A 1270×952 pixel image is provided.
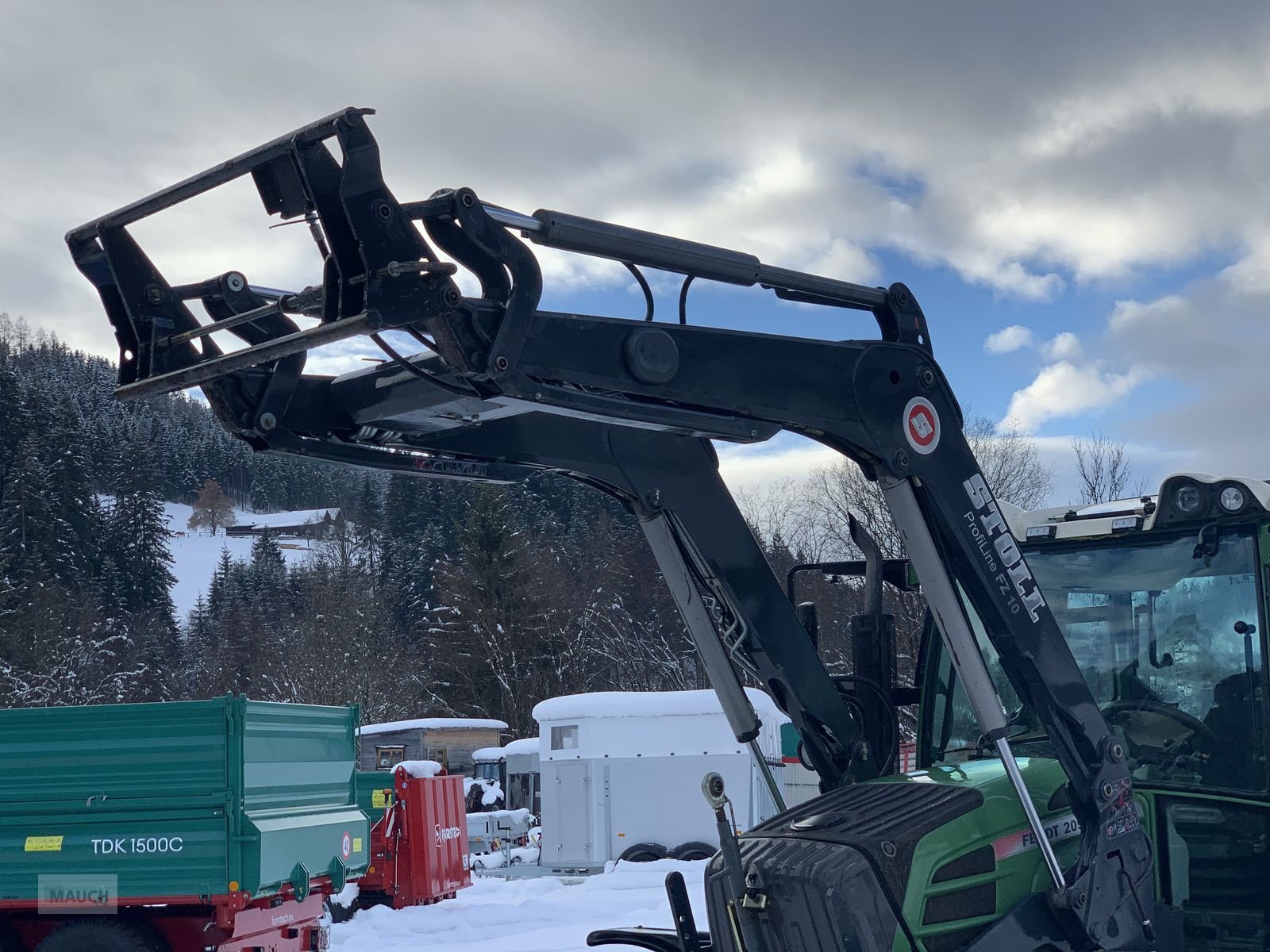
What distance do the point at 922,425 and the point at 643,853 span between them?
17.6 m

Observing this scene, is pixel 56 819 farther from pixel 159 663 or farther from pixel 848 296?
pixel 159 663

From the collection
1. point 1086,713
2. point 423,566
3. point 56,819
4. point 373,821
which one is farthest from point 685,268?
point 423,566

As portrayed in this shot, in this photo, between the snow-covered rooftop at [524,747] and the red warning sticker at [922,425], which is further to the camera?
the snow-covered rooftop at [524,747]

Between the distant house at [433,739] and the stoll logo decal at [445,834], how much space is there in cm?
1619

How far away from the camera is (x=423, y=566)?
68.1 m

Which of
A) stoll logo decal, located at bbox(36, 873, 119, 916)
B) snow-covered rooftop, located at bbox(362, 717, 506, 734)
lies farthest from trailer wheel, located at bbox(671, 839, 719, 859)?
snow-covered rooftop, located at bbox(362, 717, 506, 734)

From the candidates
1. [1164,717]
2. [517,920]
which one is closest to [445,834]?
[517,920]

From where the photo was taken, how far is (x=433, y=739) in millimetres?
35062

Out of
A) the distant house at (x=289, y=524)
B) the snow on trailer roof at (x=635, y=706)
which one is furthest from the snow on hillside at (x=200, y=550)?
the snow on trailer roof at (x=635, y=706)

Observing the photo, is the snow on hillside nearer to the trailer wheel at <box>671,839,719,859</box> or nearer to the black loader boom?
the trailer wheel at <box>671,839,719,859</box>

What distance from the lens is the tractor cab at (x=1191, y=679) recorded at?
4832 mm

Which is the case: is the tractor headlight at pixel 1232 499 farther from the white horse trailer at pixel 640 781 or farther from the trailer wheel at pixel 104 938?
the white horse trailer at pixel 640 781

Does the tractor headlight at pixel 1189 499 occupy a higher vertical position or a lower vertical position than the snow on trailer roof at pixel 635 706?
higher

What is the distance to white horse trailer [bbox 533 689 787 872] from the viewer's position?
21.0 meters
